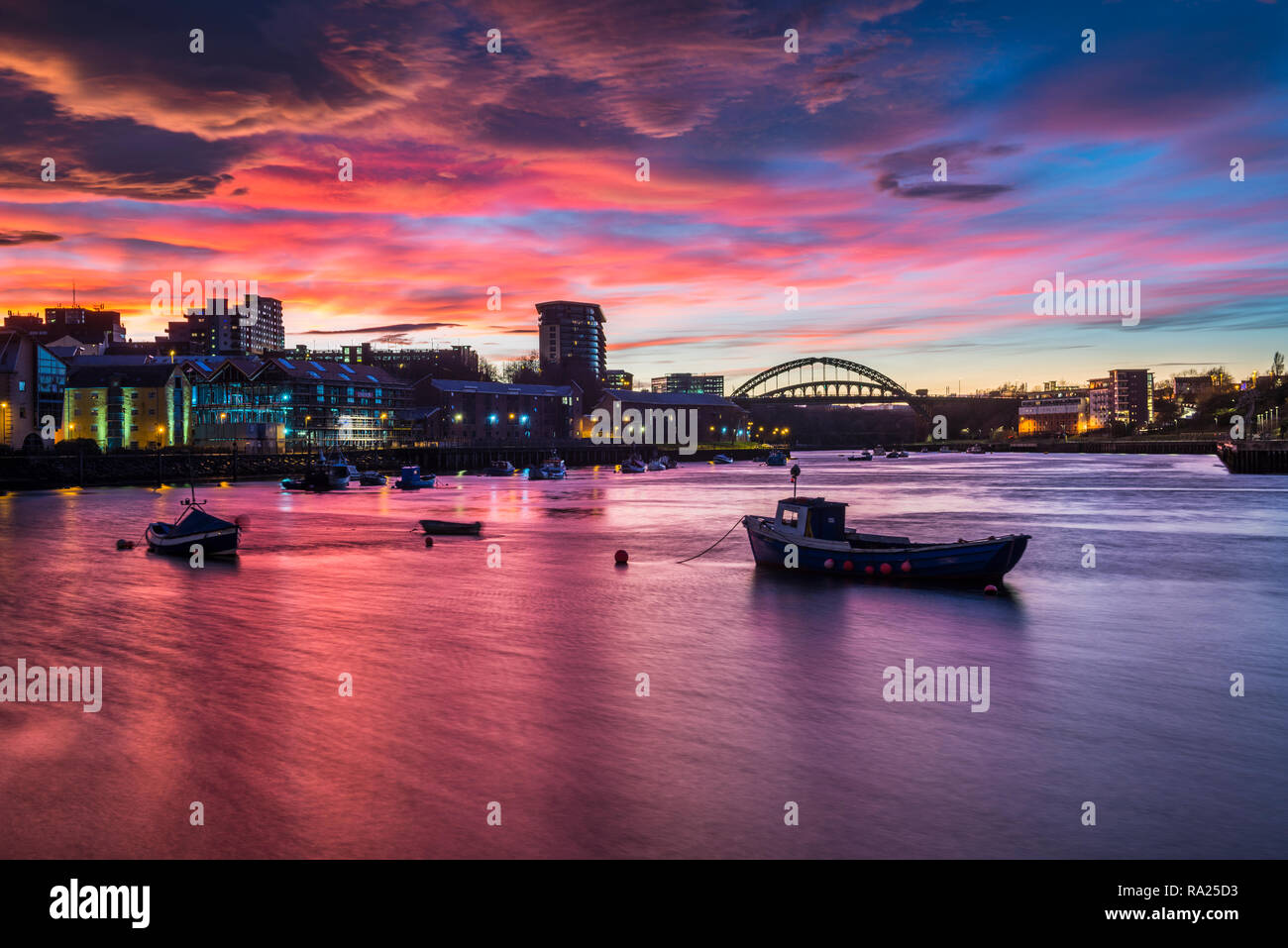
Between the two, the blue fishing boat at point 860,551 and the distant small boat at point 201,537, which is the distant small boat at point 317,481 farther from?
the blue fishing boat at point 860,551

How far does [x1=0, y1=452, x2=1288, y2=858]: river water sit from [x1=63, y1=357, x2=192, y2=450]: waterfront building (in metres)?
113

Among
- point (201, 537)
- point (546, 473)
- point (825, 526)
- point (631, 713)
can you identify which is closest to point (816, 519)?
point (825, 526)

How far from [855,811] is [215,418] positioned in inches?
6330

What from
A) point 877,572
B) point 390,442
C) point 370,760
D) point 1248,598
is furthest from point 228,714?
point 390,442

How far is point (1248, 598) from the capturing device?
103 ft

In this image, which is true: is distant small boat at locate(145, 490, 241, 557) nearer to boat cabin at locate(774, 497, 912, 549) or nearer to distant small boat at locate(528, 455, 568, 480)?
boat cabin at locate(774, 497, 912, 549)

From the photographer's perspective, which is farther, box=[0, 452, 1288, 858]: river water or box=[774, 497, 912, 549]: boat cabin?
box=[774, 497, 912, 549]: boat cabin

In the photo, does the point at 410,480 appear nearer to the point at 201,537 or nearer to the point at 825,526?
the point at 201,537

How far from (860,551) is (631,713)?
18868 mm

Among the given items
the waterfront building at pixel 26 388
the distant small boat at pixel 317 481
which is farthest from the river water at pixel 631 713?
the waterfront building at pixel 26 388

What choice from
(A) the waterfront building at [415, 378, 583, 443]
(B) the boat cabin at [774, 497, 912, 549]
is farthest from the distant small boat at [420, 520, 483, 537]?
(A) the waterfront building at [415, 378, 583, 443]

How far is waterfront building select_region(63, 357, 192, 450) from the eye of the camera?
137500mm

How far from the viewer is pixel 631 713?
1741cm
